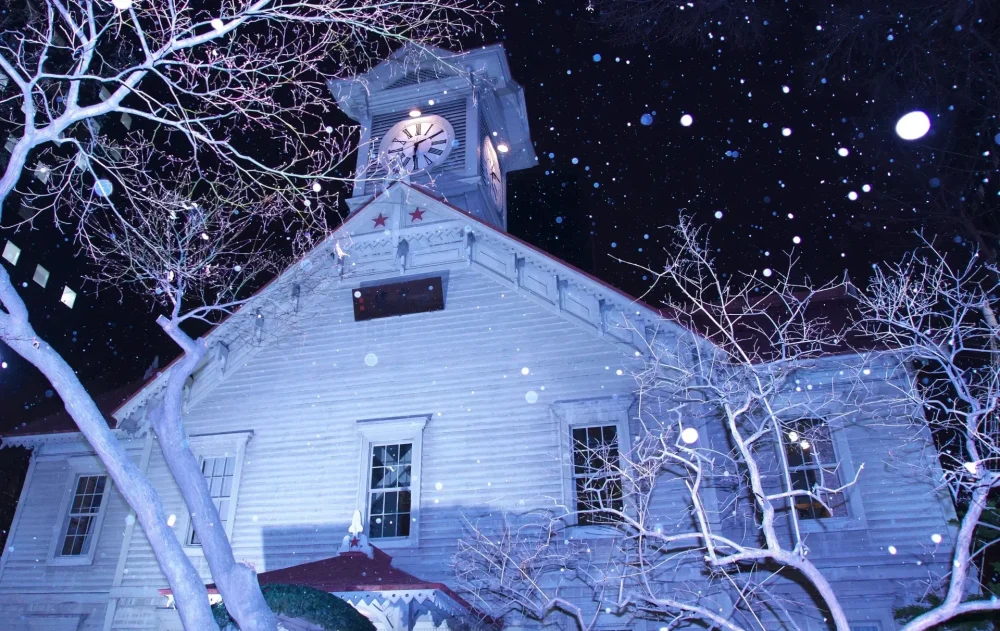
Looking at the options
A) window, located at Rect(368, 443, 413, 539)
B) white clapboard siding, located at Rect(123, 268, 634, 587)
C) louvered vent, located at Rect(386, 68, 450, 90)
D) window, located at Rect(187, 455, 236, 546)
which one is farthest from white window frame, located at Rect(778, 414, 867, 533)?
louvered vent, located at Rect(386, 68, 450, 90)

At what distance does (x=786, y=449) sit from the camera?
11.1 meters

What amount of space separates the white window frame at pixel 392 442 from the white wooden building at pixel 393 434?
0.03 metres

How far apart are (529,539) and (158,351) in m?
22.0

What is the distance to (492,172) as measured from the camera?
65.3ft

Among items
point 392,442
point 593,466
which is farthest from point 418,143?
point 593,466

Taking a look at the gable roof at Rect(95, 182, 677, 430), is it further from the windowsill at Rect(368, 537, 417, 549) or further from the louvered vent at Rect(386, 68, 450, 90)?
the louvered vent at Rect(386, 68, 450, 90)

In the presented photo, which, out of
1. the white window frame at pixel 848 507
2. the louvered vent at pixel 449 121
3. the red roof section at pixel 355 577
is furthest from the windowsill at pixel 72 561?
the white window frame at pixel 848 507

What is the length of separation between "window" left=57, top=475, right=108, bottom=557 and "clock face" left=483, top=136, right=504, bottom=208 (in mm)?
11597

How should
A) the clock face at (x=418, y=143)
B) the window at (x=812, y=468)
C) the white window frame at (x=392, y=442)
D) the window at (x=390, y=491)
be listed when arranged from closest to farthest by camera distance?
the window at (x=812, y=468) → the white window frame at (x=392, y=442) → the window at (x=390, y=491) → the clock face at (x=418, y=143)

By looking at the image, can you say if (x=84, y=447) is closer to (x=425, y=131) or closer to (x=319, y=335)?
(x=319, y=335)

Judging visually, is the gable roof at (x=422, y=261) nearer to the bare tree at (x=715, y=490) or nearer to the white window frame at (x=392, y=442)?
the bare tree at (x=715, y=490)

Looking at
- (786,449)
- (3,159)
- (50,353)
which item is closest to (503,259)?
(786,449)

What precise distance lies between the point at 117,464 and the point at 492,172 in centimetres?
1533

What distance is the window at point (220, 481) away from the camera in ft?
40.9
